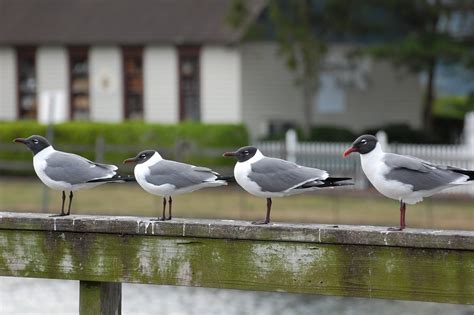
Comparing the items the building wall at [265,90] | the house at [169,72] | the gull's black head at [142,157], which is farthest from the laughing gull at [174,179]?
the building wall at [265,90]

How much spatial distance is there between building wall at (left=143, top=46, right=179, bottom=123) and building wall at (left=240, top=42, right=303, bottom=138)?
224cm

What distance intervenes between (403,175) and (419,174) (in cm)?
11

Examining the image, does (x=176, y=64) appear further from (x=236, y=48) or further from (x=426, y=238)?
(x=426, y=238)

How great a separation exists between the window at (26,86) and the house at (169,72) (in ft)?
0.11

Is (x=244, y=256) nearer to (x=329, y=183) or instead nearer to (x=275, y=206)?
(x=329, y=183)

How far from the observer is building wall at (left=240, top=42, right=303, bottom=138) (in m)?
34.9

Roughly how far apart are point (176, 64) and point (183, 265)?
29.6 metres

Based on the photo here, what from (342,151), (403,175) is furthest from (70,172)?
(342,151)

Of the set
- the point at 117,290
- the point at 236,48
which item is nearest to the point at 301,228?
the point at 117,290

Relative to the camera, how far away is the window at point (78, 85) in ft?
121

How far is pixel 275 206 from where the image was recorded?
26.9 m

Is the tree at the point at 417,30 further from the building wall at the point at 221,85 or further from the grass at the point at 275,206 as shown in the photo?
the grass at the point at 275,206

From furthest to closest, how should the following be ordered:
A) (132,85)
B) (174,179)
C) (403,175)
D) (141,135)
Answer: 1. (132,85)
2. (141,135)
3. (174,179)
4. (403,175)

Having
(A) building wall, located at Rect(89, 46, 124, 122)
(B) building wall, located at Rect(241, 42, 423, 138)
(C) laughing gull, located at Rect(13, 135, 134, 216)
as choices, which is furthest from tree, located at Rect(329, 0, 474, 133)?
(C) laughing gull, located at Rect(13, 135, 134, 216)
